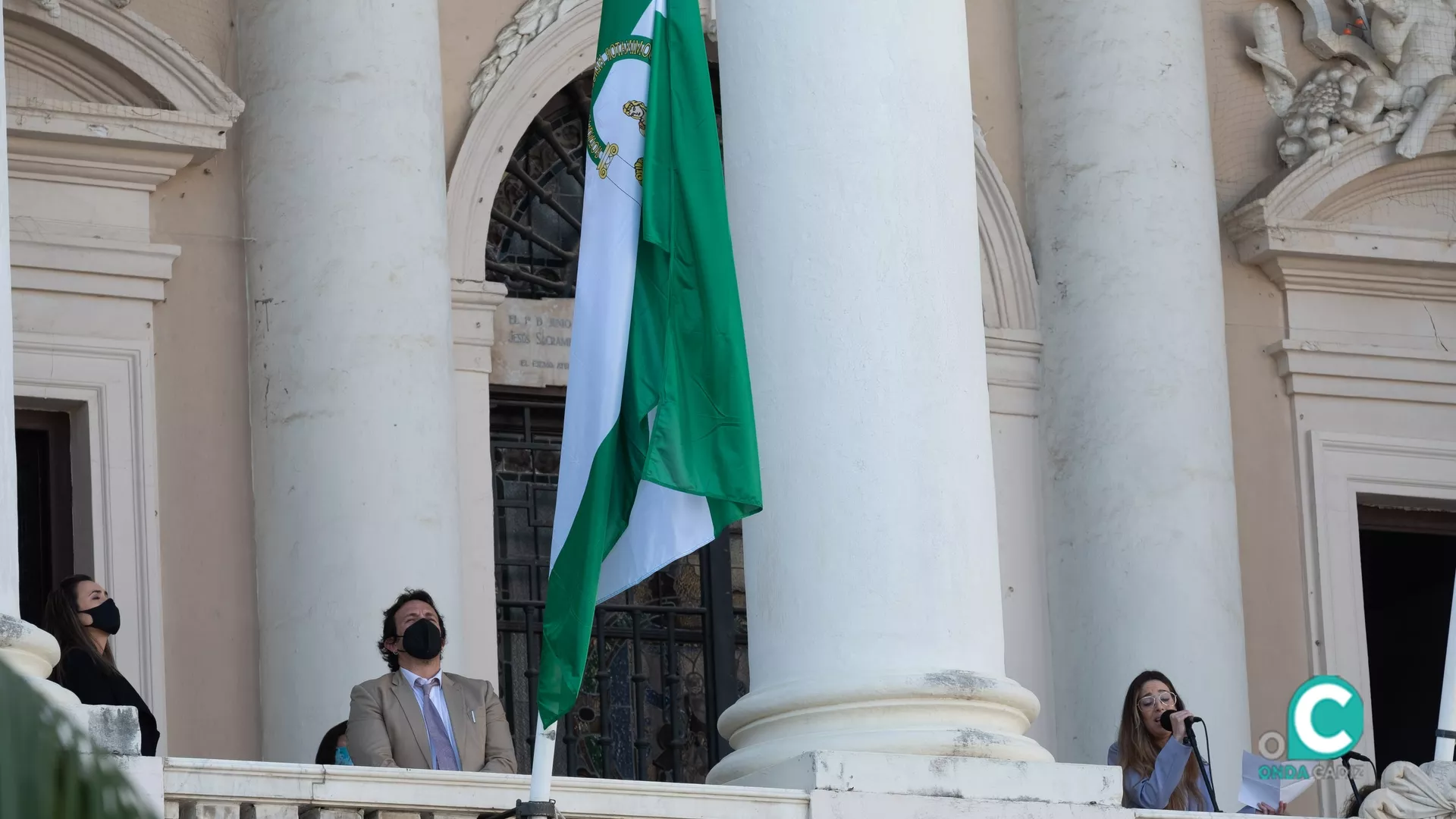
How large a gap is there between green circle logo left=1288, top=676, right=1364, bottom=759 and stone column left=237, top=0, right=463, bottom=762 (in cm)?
354

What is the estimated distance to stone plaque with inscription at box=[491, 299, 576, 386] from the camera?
10586 mm

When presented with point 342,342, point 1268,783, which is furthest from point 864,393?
point 342,342

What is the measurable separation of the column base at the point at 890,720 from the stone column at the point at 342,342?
2.97 m

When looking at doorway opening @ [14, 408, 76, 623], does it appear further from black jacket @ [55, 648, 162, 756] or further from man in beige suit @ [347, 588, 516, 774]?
man in beige suit @ [347, 588, 516, 774]

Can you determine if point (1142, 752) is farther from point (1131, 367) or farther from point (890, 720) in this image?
point (1131, 367)

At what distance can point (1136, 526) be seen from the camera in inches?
423

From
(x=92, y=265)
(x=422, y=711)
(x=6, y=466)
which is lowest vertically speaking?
(x=422, y=711)

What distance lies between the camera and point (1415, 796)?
674 centimetres

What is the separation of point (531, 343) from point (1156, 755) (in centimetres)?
390

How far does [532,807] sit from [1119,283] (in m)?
6.38

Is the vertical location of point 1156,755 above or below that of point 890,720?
below

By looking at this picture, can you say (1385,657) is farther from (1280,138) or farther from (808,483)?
(808,483)

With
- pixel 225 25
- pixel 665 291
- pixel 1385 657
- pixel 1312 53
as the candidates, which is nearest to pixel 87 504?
pixel 225 25

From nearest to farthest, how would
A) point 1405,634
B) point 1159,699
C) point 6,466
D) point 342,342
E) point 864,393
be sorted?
1. point 6,466
2. point 864,393
3. point 1159,699
4. point 342,342
5. point 1405,634
